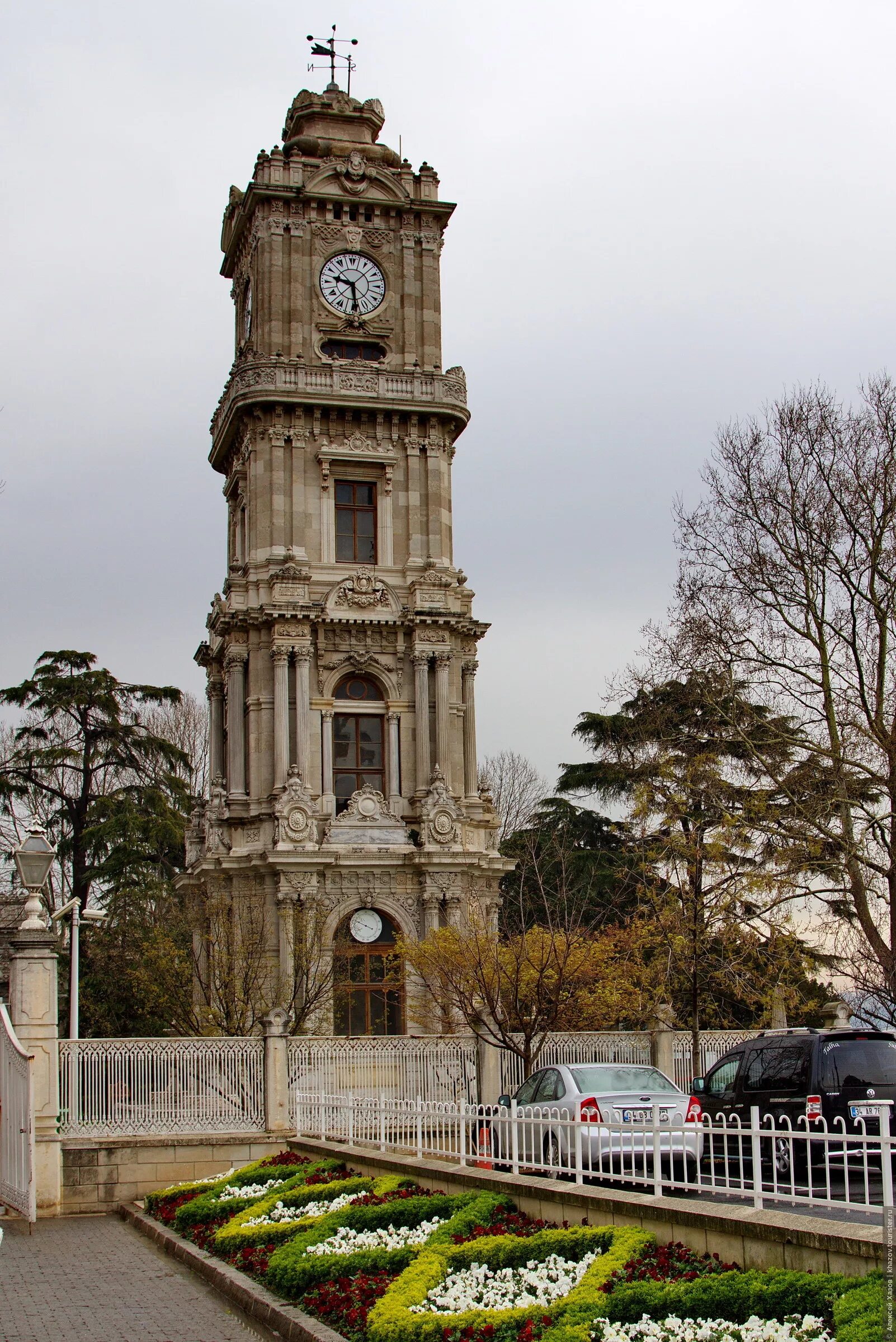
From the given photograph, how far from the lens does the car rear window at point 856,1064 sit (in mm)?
17609

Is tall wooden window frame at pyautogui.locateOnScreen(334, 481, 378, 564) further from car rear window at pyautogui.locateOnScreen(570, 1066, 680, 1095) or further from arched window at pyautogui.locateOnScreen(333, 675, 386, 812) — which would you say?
car rear window at pyautogui.locateOnScreen(570, 1066, 680, 1095)

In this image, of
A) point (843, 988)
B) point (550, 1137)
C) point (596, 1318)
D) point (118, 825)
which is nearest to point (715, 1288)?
point (596, 1318)

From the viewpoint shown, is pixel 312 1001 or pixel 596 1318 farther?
pixel 312 1001

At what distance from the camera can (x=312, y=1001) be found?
121 ft

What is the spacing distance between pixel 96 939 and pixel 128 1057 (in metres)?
24.4

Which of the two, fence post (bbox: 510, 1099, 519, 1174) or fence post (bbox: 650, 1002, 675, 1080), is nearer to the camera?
fence post (bbox: 510, 1099, 519, 1174)

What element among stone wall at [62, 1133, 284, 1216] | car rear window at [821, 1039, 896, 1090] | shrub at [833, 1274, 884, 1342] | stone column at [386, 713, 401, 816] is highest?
stone column at [386, 713, 401, 816]

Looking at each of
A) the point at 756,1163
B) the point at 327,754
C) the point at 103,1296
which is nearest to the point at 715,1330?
the point at 756,1163

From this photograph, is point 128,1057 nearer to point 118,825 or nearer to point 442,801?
point 442,801

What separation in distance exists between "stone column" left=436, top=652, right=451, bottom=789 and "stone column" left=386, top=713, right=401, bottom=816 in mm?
1133

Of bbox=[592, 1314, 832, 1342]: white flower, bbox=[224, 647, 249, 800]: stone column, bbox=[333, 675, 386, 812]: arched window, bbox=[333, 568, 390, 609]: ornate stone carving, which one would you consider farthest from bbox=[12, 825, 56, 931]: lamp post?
bbox=[333, 568, 390, 609]: ornate stone carving

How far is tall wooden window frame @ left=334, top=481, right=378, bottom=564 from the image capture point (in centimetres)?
4759

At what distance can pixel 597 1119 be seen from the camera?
14898mm

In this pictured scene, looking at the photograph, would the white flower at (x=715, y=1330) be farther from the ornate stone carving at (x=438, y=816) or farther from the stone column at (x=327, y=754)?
the stone column at (x=327, y=754)
